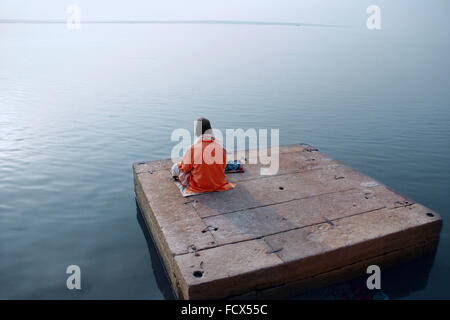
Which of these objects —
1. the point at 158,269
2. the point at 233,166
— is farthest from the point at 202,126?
the point at 158,269

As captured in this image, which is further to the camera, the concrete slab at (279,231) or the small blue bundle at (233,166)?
the small blue bundle at (233,166)

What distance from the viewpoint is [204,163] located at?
6137 mm

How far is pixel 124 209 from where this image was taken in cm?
798

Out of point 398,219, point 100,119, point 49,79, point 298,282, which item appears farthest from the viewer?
point 49,79

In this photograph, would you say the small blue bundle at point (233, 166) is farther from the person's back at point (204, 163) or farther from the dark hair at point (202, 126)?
the dark hair at point (202, 126)

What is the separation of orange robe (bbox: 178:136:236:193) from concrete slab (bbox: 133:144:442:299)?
0.19m

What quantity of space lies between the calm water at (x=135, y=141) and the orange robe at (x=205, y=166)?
151cm

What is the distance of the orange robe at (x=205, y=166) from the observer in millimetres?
6141

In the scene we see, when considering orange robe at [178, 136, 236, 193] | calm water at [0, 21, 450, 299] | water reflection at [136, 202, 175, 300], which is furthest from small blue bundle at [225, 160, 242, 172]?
calm water at [0, 21, 450, 299]

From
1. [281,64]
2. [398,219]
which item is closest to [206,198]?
[398,219]

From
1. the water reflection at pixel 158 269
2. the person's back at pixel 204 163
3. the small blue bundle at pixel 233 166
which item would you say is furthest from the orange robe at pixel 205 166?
the water reflection at pixel 158 269

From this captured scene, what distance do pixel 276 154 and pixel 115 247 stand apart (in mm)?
3962

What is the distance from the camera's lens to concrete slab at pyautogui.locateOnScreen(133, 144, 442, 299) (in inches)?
181
